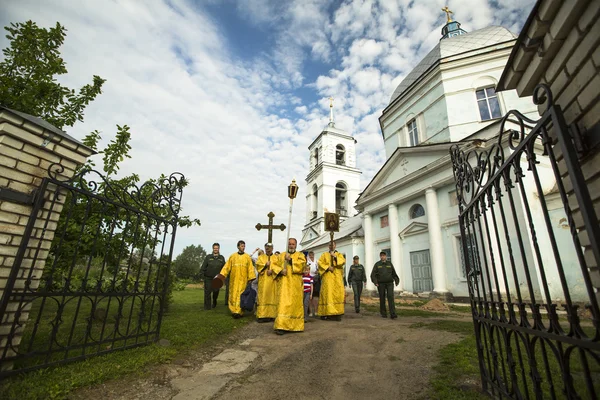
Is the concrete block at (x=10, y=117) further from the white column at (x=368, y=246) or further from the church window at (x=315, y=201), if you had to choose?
the church window at (x=315, y=201)

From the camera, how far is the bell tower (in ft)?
112

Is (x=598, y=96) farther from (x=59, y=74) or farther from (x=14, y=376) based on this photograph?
(x=59, y=74)

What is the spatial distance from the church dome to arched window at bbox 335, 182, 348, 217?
17.2 meters

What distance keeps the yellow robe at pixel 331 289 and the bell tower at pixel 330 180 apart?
24684 millimetres

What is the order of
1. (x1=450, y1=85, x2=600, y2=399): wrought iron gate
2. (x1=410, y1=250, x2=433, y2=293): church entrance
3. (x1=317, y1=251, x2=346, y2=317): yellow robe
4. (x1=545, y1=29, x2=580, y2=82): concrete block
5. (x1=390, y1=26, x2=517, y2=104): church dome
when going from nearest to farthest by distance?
(x1=450, y1=85, x2=600, y2=399): wrought iron gate, (x1=545, y1=29, x2=580, y2=82): concrete block, (x1=317, y1=251, x2=346, y2=317): yellow robe, (x1=410, y1=250, x2=433, y2=293): church entrance, (x1=390, y1=26, x2=517, y2=104): church dome

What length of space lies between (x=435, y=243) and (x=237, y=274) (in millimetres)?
10241

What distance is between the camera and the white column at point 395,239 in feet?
54.4

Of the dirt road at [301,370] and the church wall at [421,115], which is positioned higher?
the church wall at [421,115]

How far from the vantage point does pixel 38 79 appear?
5.23 meters

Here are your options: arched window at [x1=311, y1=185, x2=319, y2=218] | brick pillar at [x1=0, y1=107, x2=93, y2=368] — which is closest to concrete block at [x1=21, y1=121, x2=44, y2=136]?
brick pillar at [x1=0, y1=107, x2=93, y2=368]

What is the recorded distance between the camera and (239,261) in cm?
838

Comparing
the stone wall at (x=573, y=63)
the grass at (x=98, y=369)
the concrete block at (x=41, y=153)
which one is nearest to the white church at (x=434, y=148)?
the stone wall at (x=573, y=63)

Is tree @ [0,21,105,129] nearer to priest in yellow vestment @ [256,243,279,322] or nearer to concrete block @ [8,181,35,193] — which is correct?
concrete block @ [8,181,35,193]

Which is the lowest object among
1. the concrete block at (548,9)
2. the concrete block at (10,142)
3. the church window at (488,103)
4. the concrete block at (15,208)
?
the concrete block at (15,208)
